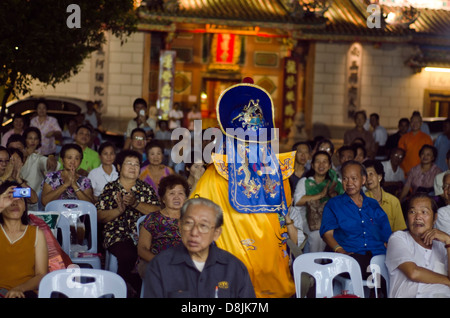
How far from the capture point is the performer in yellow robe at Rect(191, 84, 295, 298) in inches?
169

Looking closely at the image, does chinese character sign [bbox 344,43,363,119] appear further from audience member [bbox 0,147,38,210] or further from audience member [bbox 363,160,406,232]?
audience member [bbox 0,147,38,210]

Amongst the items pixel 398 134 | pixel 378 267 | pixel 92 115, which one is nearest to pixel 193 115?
pixel 92 115

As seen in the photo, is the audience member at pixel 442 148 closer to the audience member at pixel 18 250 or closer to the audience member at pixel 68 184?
the audience member at pixel 68 184

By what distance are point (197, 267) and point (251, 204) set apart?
92 cm

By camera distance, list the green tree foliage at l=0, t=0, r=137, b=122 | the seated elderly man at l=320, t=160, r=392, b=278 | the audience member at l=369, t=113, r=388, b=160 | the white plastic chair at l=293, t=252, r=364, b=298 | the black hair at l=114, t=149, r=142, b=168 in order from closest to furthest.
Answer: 1. the white plastic chair at l=293, t=252, r=364, b=298
2. the seated elderly man at l=320, t=160, r=392, b=278
3. the black hair at l=114, t=149, r=142, b=168
4. the green tree foliage at l=0, t=0, r=137, b=122
5. the audience member at l=369, t=113, r=388, b=160

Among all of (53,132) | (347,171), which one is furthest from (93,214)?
(53,132)

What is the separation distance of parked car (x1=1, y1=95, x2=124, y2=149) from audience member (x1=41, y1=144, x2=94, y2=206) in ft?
18.0

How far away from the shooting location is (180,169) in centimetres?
862

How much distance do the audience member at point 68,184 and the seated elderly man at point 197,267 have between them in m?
2.90

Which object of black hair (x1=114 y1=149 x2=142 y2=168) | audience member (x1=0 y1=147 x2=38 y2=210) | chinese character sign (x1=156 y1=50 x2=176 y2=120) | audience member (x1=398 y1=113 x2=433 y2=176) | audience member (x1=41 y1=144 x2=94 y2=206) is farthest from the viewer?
chinese character sign (x1=156 y1=50 x2=176 y2=120)

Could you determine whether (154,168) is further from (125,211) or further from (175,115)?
(175,115)

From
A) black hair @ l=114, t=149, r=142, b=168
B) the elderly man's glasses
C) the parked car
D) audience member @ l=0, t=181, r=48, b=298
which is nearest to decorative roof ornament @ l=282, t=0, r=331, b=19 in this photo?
the parked car

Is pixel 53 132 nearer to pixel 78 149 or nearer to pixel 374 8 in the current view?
pixel 78 149

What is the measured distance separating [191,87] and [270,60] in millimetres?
2079
